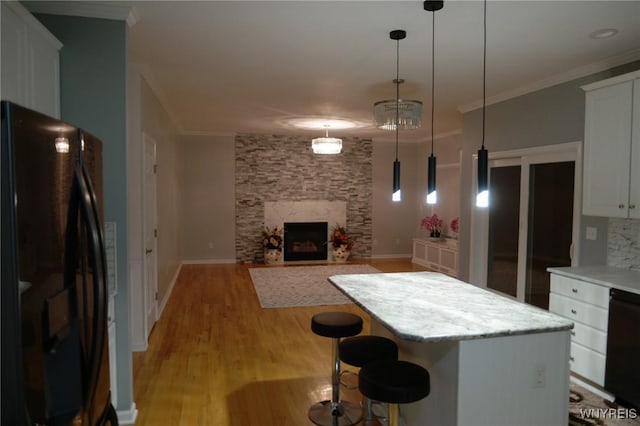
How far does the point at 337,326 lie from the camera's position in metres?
2.73

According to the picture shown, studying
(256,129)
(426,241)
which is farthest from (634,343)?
(256,129)

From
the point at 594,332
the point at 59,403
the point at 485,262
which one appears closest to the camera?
the point at 59,403

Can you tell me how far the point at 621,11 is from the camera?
8.54ft

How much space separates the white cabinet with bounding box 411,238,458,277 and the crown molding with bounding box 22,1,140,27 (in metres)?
6.28

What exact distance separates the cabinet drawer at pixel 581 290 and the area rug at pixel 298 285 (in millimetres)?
2132

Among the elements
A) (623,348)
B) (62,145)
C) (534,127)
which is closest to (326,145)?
(534,127)

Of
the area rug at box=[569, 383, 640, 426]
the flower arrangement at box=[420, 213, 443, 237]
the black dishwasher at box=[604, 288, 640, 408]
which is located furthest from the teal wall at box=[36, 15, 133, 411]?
the flower arrangement at box=[420, 213, 443, 237]

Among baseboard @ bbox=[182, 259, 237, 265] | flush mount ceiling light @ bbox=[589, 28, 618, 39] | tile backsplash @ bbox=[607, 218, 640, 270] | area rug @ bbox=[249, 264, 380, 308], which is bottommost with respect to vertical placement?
area rug @ bbox=[249, 264, 380, 308]

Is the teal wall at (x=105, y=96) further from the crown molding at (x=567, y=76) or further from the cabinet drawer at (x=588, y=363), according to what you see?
the crown molding at (x=567, y=76)

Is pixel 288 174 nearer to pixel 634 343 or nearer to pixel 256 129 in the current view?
pixel 256 129

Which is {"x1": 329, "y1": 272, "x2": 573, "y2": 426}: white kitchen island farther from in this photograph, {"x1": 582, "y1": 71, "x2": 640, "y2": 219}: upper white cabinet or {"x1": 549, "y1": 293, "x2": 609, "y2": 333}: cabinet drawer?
{"x1": 582, "y1": 71, "x2": 640, "y2": 219}: upper white cabinet

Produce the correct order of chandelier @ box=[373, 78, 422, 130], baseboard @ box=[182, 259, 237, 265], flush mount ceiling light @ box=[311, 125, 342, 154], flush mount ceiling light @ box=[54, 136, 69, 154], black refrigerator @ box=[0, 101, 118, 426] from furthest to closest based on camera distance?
1. baseboard @ box=[182, 259, 237, 265]
2. flush mount ceiling light @ box=[311, 125, 342, 154]
3. chandelier @ box=[373, 78, 422, 130]
4. flush mount ceiling light @ box=[54, 136, 69, 154]
5. black refrigerator @ box=[0, 101, 118, 426]

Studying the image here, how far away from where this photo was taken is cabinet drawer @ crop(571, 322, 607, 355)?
3045 mm

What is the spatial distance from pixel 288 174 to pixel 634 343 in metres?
6.86
